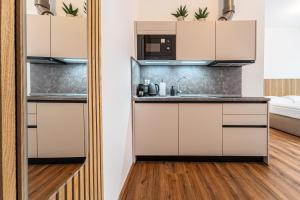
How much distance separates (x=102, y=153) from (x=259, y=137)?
218 cm

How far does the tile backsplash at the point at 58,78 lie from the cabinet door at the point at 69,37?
0.17 ft

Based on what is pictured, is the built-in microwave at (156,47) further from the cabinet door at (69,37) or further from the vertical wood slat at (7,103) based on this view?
the vertical wood slat at (7,103)

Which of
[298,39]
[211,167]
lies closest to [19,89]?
[211,167]

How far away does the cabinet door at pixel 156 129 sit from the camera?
9.16 ft

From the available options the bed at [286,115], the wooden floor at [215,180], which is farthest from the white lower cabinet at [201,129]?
the bed at [286,115]

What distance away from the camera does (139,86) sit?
124 inches

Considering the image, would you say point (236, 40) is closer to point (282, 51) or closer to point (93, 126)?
point (93, 126)

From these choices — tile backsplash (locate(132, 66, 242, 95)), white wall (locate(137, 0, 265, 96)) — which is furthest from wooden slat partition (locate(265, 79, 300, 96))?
tile backsplash (locate(132, 66, 242, 95))

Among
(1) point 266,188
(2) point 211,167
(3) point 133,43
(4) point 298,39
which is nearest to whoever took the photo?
(1) point 266,188

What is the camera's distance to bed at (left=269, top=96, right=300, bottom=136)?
172 inches

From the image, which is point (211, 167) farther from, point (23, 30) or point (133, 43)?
point (23, 30)

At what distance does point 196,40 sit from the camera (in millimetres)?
2926

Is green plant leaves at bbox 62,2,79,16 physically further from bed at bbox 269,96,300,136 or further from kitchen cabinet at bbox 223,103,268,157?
bed at bbox 269,96,300,136

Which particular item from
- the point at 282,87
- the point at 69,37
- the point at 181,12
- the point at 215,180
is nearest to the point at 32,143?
the point at 69,37
